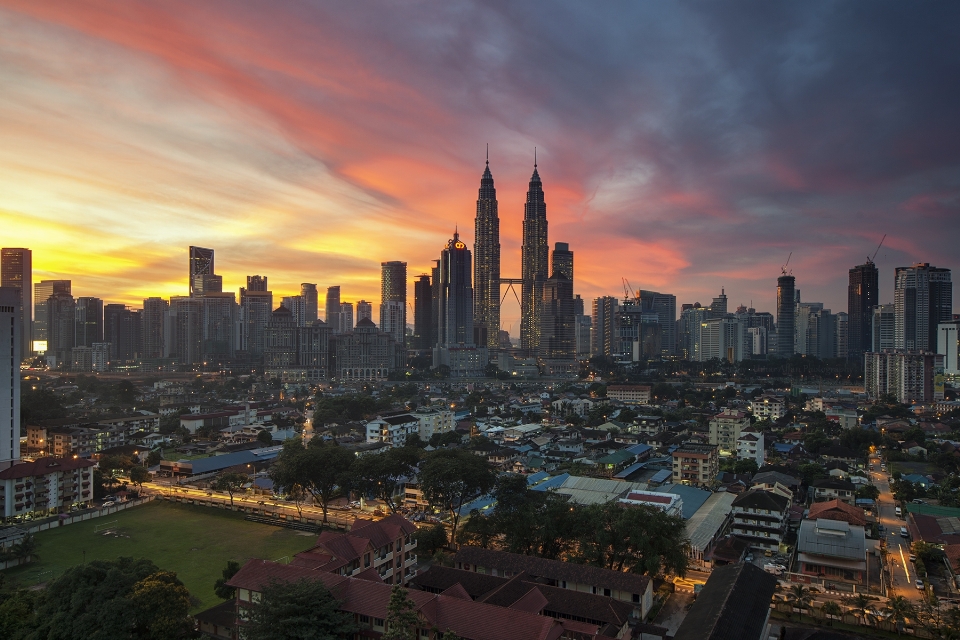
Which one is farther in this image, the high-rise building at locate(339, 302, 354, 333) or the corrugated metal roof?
the high-rise building at locate(339, 302, 354, 333)

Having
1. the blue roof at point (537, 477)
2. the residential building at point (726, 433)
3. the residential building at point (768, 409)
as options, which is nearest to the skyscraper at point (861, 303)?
the residential building at point (768, 409)

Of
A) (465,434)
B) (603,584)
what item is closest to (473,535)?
(603,584)

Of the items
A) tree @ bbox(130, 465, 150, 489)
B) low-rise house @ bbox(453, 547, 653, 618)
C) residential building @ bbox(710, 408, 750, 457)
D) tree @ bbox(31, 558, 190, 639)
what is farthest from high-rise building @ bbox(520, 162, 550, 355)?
tree @ bbox(31, 558, 190, 639)

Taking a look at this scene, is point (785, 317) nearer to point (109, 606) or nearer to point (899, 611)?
point (899, 611)

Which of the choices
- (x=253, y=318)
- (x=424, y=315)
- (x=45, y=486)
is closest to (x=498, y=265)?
(x=424, y=315)

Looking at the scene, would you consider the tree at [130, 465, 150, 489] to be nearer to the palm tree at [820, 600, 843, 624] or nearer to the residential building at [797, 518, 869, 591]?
the residential building at [797, 518, 869, 591]
